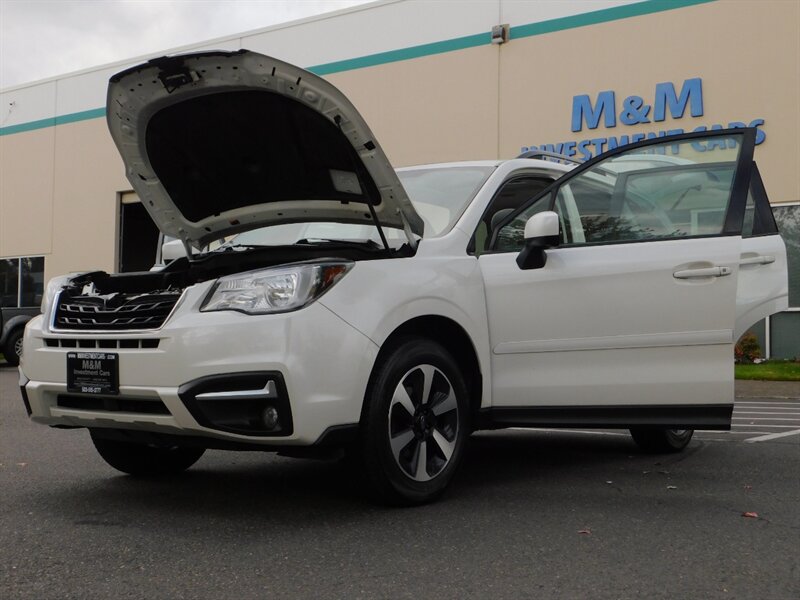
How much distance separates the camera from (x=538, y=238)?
14.9 ft

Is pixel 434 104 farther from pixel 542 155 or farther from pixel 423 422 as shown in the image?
pixel 423 422

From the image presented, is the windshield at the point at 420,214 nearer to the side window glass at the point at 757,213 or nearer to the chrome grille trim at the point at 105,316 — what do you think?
the chrome grille trim at the point at 105,316

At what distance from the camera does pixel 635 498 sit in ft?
14.9

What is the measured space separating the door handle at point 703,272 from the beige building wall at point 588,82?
1161cm

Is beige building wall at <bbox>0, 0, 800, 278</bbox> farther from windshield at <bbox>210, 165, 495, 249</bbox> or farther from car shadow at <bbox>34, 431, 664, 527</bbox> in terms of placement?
windshield at <bbox>210, 165, 495, 249</bbox>

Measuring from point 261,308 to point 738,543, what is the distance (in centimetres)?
220

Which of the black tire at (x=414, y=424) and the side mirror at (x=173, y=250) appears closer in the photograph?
the black tire at (x=414, y=424)

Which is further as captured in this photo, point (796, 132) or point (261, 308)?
point (796, 132)

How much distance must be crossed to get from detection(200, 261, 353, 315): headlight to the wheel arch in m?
0.57

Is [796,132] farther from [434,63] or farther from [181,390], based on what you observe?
[181,390]

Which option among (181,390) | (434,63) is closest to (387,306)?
(181,390)

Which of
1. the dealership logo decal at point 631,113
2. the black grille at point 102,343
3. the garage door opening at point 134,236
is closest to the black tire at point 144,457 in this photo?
the black grille at point 102,343

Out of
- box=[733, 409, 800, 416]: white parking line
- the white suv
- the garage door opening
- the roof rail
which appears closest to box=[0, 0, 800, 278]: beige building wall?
box=[733, 409, 800, 416]: white parking line

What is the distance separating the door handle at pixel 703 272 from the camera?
4488 mm
